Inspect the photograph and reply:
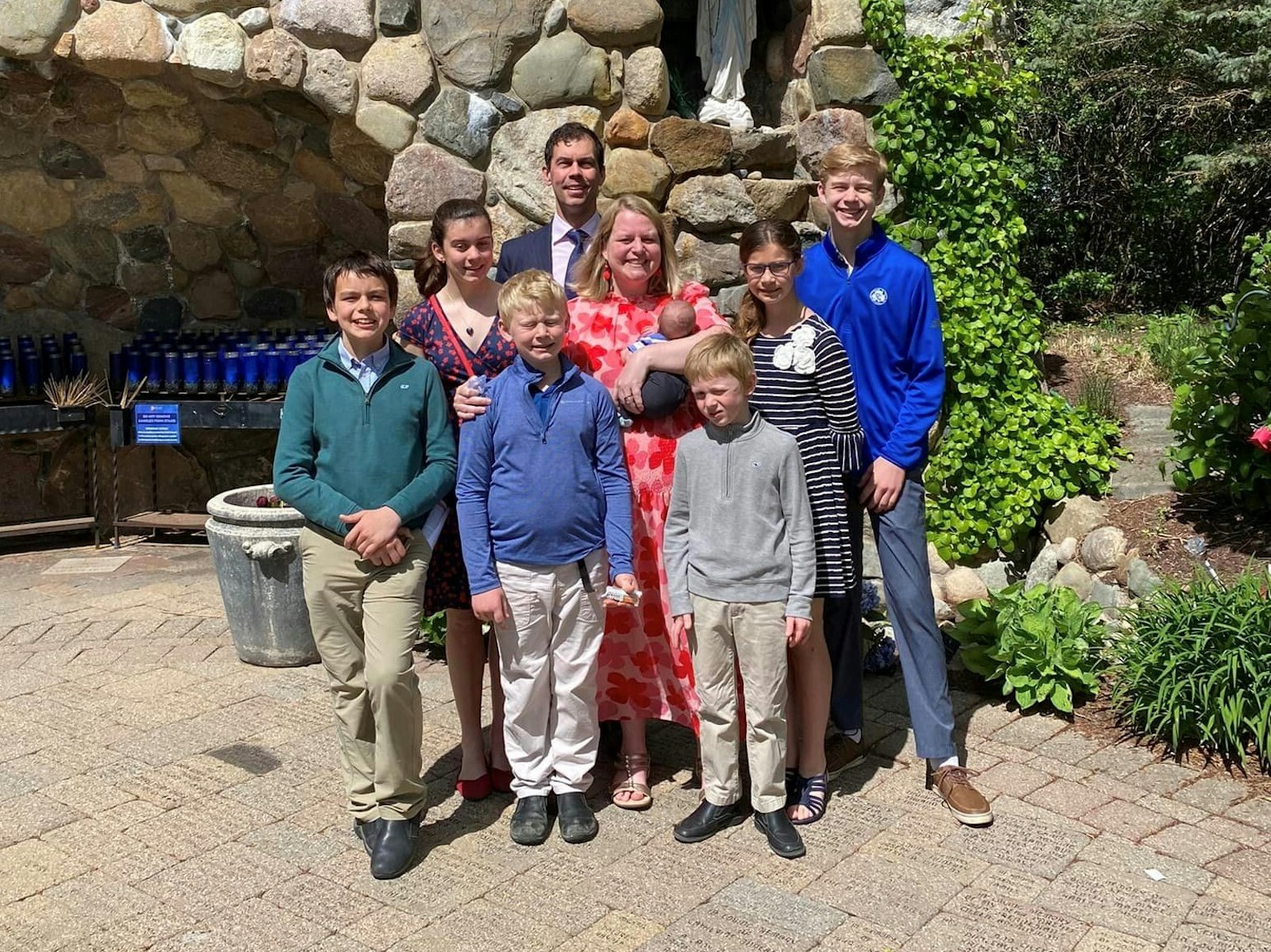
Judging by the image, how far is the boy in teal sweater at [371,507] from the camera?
293 cm

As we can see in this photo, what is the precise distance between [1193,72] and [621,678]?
6135 millimetres

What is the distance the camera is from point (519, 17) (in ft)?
15.9

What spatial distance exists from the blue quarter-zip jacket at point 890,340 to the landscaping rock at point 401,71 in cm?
232

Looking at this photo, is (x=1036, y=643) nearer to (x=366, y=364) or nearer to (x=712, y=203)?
(x=712, y=203)

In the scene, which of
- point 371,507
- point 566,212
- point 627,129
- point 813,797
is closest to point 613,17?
point 627,129

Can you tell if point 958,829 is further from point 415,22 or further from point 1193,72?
point 1193,72

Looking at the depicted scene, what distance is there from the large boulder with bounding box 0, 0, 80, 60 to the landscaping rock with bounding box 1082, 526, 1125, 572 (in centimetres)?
455

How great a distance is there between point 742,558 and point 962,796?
34.7 inches

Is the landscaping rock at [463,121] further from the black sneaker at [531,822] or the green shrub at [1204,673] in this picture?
the green shrub at [1204,673]

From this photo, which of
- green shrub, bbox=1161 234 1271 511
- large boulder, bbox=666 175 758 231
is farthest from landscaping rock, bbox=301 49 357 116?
green shrub, bbox=1161 234 1271 511

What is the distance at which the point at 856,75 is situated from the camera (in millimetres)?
5141

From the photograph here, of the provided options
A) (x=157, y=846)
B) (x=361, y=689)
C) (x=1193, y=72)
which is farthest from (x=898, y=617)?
(x=1193, y=72)

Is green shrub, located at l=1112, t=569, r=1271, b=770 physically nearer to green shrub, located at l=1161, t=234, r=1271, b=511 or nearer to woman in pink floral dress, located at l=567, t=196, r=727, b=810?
green shrub, located at l=1161, t=234, r=1271, b=511

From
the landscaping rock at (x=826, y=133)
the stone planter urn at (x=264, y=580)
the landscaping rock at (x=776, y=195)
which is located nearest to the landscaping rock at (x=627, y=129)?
the landscaping rock at (x=776, y=195)
